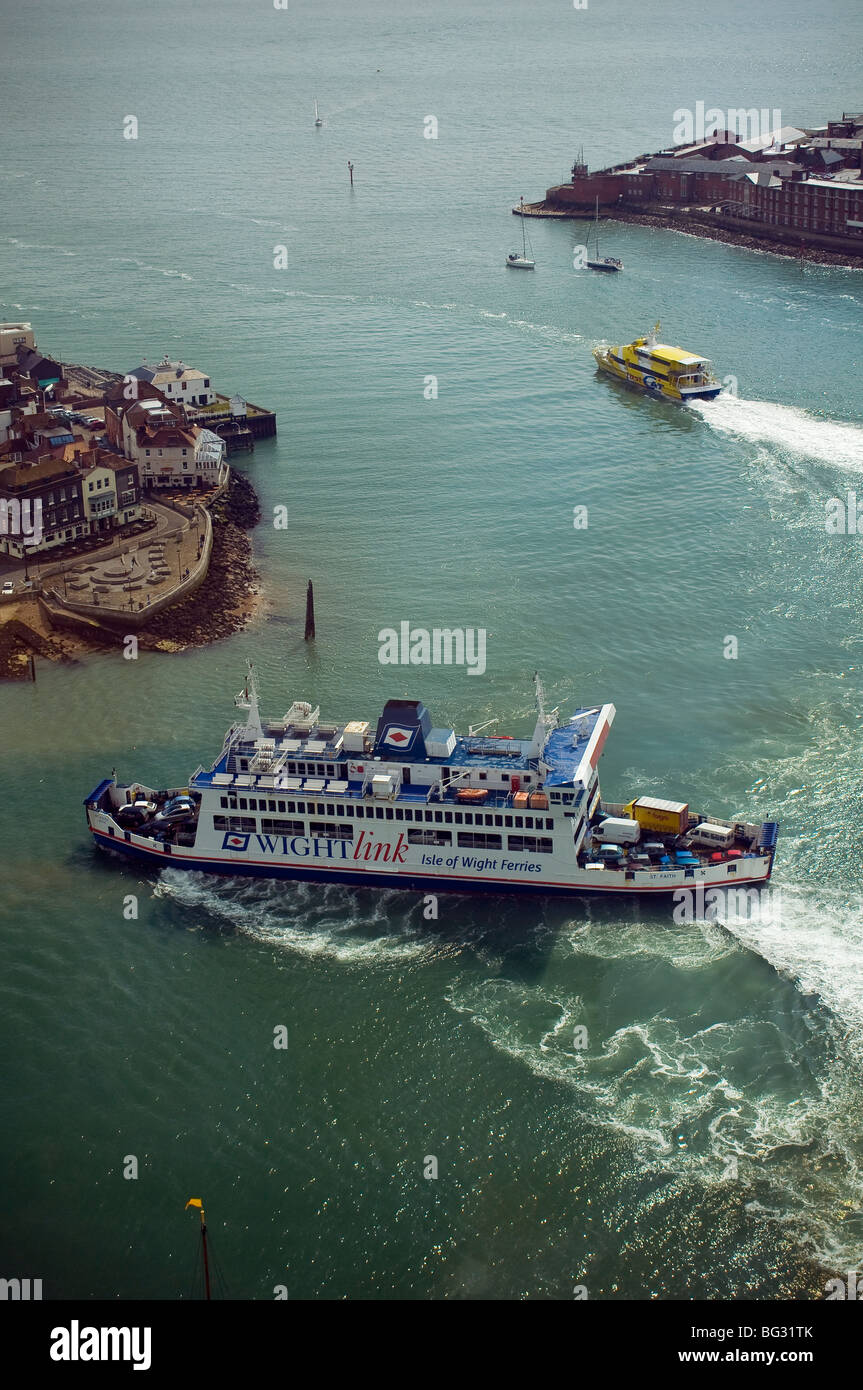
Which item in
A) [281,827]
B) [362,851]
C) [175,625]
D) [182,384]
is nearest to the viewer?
[362,851]

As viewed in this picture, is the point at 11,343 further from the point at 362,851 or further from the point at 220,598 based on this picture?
the point at 362,851

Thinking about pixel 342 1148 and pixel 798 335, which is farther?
pixel 798 335

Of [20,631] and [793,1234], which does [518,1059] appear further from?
[20,631]

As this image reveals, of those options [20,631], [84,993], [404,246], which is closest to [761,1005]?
[84,993]

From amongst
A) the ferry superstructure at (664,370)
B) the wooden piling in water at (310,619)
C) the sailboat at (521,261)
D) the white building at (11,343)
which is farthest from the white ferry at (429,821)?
the sailboat at (521,261)

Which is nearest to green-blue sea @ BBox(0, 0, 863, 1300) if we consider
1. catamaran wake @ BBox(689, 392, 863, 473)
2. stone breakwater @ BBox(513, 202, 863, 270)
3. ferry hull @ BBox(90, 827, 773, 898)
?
catamaran wake @ BBox(689, 392, 863, 473)

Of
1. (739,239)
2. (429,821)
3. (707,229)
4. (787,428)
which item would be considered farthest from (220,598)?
(707,229)

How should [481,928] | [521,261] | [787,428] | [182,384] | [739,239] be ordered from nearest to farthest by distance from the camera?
[481,928] < [787,428] < [182,384] < [521,261] < [739,239]
